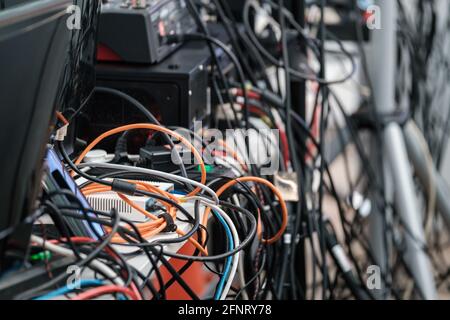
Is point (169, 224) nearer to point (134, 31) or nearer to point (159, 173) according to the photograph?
point (159, 173)

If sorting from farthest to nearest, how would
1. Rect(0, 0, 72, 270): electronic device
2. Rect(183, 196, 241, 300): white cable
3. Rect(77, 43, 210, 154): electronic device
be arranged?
Rect(77, 43, 210, 154): electronic device < Rect(183, 196, 241, 300): white cable < Rect(0, 0, 72, 270): electronic device

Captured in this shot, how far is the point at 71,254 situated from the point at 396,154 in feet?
4.18

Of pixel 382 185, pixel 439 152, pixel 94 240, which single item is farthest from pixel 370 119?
pixel 94 240

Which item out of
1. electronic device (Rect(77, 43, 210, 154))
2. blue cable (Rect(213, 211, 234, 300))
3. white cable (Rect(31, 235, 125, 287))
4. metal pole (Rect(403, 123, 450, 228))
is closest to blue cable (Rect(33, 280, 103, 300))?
white cable (Rect(31, 235, 125, 287))

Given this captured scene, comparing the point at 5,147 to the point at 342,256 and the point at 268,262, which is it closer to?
the point at 268,262

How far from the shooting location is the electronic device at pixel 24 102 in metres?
0.66

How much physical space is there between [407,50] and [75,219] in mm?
1740

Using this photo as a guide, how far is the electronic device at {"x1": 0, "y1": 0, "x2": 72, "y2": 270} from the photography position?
0.66 meters

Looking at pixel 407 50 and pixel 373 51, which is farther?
pixel 407 50

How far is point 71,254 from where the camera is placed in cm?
74

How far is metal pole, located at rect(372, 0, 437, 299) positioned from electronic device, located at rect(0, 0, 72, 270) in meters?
1.30

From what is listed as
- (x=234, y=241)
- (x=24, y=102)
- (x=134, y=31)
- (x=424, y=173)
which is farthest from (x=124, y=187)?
(x=424, y=173)

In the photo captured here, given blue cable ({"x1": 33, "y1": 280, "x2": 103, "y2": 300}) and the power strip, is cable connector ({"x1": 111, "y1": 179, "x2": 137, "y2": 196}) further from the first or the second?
blue cable ({"x1": 33, "y1": 280, "x2": 103, "y2": 300})

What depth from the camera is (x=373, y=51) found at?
1.96 meters
